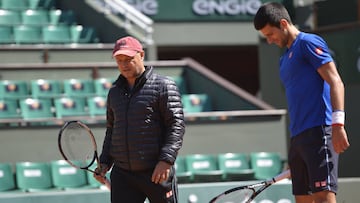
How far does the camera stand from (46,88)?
493 inches

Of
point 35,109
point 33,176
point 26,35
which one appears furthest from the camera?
point 26,35

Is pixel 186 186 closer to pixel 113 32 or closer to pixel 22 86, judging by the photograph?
pixel 22 86

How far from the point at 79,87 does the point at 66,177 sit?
9.43 ft

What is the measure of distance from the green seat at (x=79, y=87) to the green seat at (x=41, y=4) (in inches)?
141

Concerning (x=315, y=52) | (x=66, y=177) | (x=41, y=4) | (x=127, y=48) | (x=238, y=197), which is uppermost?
(x=41, y=4)

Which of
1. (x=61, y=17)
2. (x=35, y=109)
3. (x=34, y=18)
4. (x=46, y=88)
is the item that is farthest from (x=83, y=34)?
(x=35, y=109)

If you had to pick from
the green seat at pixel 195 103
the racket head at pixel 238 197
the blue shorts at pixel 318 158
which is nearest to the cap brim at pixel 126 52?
the blue shorts at pixel 318 158

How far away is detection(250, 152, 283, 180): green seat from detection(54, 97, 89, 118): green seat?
2660 millimetres

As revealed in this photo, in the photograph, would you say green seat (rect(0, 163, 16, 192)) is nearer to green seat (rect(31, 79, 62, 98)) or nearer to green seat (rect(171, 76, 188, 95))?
green seat (rect(31, 79, 62, 98))

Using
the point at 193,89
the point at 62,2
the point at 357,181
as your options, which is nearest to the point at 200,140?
the point at 193,89

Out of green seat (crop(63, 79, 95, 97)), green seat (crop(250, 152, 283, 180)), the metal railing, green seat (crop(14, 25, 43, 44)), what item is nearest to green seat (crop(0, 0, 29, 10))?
green seat (crop(14, 25, 43, 44))

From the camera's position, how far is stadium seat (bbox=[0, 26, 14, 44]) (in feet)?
47.3

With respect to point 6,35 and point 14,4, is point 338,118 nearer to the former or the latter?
point 6,35

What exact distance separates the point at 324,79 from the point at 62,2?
38.5ft
